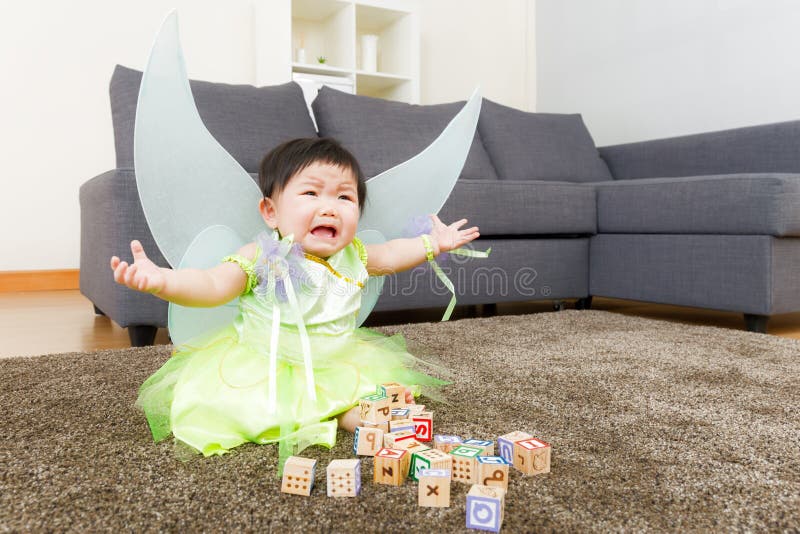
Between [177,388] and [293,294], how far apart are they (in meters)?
0.22

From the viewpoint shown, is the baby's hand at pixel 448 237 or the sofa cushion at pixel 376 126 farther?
the sofa cushion at pixel 376 126

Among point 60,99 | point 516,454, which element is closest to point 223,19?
point 60,99

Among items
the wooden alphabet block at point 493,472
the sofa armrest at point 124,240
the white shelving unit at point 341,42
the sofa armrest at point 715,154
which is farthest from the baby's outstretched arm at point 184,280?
the white shelving unit at point 341,42

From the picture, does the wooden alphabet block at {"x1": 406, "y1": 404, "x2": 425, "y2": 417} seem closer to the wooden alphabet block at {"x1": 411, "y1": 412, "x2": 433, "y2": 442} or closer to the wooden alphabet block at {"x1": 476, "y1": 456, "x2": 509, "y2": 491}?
the wooden alphabet block at {"x1": 411, "y1": 412, "x2": 433, "y2": 442}

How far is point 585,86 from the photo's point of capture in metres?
3.88

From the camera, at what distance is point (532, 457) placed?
0.74m

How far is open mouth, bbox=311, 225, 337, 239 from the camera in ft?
3.13

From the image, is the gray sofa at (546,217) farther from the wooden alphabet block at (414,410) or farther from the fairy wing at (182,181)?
the wooden alphabet block at (414,410)

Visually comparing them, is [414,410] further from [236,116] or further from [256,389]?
[236,116]

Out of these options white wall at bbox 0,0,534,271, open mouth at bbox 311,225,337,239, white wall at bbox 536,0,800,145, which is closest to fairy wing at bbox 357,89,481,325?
open mouth at bbox 311,225,337,239

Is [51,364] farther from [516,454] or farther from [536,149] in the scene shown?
[536,149]

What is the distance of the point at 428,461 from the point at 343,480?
10 centimetres

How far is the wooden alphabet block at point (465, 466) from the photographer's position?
0.71 metres

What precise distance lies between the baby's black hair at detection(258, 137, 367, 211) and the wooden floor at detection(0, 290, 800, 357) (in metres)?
0.93
